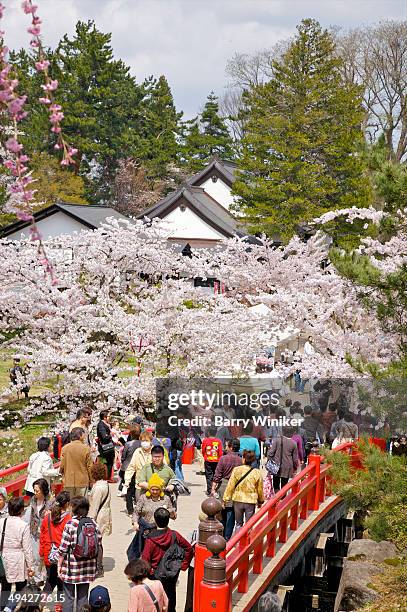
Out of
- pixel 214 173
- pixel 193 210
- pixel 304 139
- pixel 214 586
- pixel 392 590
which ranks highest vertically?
pixel 214 173

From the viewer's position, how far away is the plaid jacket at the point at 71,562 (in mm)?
6855

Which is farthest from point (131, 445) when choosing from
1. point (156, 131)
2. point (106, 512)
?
point (156, 131)

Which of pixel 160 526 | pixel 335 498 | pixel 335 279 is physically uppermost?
pixel 335 279

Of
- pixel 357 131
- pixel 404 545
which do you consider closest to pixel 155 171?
pixel 357 131

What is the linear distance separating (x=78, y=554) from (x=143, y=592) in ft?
3.37

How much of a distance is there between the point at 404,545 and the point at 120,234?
1089 centimetres

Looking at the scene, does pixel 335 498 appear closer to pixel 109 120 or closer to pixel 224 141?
pixel 109 120

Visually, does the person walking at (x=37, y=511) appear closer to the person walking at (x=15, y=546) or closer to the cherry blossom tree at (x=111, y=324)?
the person walking at (x=15, y=546)

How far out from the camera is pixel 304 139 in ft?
104

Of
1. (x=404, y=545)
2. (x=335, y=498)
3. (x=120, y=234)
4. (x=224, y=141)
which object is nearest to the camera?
(x=404, y=545)

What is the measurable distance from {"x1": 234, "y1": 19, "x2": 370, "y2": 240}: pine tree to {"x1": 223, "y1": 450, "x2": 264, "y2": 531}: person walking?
75.4ft

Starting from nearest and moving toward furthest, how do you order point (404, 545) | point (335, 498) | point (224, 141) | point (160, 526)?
1. point (160, 526)
2. point (404, 545)
3. point (335, 498)
4. point (224, 141)

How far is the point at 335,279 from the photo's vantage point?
16.9 meters

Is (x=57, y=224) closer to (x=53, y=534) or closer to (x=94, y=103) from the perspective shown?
(x=94, y=103)
